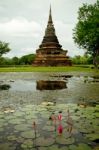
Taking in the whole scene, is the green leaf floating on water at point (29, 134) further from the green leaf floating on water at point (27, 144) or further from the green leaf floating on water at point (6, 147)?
the green leaf floating on water at point (6, 147)

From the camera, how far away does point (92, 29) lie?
48375 millimetres

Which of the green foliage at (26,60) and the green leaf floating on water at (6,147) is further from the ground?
the green foliage at (26,60)

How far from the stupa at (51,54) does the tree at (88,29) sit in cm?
658

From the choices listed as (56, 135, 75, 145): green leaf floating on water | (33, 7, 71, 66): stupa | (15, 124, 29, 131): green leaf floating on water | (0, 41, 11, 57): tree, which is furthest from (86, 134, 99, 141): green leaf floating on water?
(0, 41, 11, 57): tree

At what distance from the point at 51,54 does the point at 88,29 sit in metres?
11.8

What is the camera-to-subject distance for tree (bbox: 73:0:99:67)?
4822 centimetres

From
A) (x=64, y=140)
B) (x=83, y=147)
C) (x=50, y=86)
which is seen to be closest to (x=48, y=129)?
(x=64, y=140)

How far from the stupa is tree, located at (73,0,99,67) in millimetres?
6575

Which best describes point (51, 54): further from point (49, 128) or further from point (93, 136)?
point (93, 136)

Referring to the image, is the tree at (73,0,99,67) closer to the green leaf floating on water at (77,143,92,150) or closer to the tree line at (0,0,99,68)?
the tree line at (0,0,99,68)

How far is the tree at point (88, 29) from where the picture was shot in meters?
48.2

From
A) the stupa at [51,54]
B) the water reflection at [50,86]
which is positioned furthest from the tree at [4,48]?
the water reflection at [50,86]

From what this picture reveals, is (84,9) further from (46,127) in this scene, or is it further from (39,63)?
(46,127)

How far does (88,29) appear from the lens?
162ft
